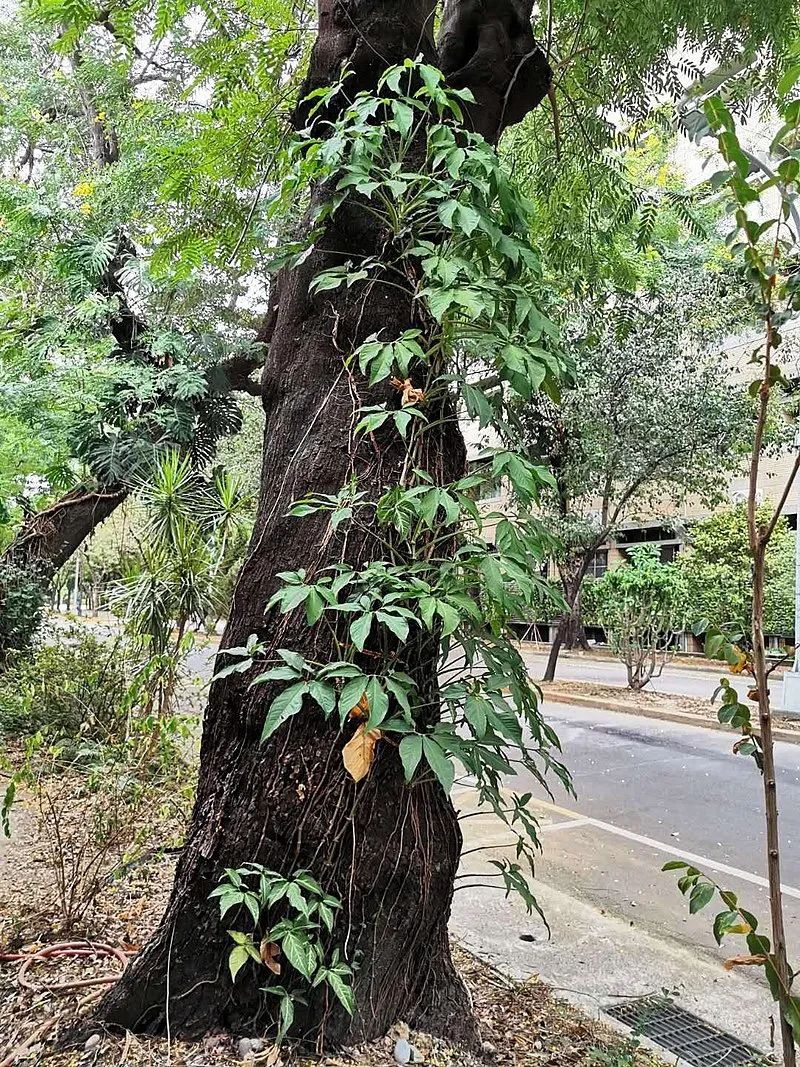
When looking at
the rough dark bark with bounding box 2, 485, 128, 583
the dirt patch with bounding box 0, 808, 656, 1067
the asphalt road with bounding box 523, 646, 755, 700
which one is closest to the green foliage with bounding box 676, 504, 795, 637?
the asphalt road with bounding box 523, 646, 755, 700

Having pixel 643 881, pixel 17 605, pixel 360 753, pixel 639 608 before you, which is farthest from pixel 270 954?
pixel 639 608

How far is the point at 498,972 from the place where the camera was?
113 inches

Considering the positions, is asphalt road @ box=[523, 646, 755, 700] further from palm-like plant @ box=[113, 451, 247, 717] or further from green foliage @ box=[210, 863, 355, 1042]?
green foliage @ box=[210, 863, 355, 1042]

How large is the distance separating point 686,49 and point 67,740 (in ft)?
20.9

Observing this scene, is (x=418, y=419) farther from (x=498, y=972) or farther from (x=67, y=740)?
(x=67, y=740)

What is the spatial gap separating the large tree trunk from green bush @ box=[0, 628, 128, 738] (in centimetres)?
435

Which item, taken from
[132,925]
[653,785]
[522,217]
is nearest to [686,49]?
[522,217]

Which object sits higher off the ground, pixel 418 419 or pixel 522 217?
pixel 522 217

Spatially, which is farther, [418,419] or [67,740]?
[67,740]

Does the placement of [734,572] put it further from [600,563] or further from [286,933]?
[286,933]

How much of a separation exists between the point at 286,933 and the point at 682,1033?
1824 mm

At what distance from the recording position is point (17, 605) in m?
7.96

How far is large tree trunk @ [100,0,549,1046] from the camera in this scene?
1921mm

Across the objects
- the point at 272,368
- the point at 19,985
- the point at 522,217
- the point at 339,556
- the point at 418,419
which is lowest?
the point at 19,985
